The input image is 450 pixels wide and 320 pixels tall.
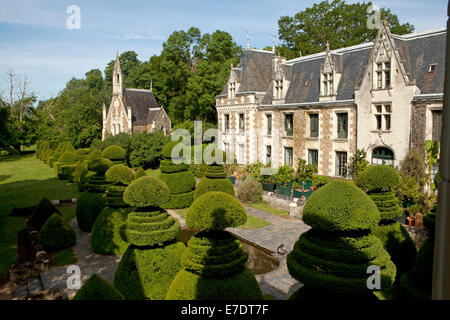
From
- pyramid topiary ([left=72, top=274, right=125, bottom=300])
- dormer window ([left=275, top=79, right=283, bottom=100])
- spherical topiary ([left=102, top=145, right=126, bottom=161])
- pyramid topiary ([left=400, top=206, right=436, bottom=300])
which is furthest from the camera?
dormer window ([left=275, top=79, right=283, bottom=100])

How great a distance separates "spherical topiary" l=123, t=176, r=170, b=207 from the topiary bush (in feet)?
43.9

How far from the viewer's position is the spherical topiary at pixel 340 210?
6770 mm

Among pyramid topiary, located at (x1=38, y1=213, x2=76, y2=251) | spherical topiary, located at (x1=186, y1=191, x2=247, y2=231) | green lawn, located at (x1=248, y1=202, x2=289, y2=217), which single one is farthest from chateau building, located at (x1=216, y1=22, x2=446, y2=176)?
pyramid topiary, located at (x1=38, y1=213, x2=76, y2=251)

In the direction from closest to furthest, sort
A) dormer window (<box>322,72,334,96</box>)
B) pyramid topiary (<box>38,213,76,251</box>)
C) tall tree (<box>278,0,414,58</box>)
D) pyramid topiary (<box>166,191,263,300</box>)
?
pyramid topiary (<box>166,191,263,300</box>) < pyramid topiary (<box>38,213,76,251</box>) < dormer window (<box>322,72,334,96</box>) < tall tree (<box>278,0,414,58</box>)

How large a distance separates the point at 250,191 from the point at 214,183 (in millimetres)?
3484

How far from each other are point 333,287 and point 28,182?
3698 centimetres

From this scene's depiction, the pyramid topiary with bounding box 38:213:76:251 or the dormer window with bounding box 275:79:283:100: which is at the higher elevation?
the dormer window with bounding box 275:79:283:100

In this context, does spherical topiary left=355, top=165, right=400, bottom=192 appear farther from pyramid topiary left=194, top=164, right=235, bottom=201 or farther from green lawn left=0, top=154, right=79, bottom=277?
green lawn left=0, top=154, right=79, bottom=277

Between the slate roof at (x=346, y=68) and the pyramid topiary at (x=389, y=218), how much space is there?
1145 centimetres

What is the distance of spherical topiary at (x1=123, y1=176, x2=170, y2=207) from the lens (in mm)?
10812
